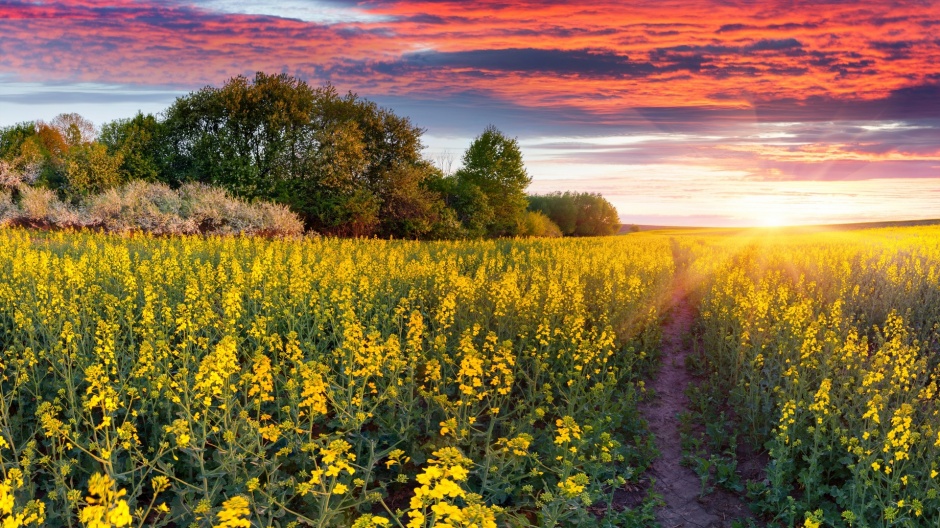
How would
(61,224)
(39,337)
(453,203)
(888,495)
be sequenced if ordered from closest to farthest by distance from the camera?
(888,495), (39,337), (61,224), (453,203)

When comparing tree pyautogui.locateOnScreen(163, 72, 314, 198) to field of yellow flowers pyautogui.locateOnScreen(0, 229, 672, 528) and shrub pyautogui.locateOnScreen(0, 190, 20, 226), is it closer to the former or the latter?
shrub pyautogui.locateOnScreen(0, 190, 20, 226)

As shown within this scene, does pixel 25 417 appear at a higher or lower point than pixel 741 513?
higher

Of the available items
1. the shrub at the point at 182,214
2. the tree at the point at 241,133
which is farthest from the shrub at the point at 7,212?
the tree at the point at 241,133

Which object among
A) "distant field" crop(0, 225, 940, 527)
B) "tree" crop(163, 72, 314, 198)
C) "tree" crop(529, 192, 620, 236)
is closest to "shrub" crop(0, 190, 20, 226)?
"tree" crop(163, 72, 314, 198)

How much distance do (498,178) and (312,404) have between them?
48821 mm

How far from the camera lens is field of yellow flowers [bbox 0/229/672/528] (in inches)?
205

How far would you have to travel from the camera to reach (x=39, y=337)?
32.9 feet

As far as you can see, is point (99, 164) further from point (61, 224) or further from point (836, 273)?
point (836, 273)

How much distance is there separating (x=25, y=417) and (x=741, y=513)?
856cm

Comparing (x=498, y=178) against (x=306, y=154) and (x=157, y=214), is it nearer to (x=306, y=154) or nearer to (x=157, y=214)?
(x=306, y=154)

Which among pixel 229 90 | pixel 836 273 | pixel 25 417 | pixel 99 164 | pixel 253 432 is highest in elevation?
pixel 229 90

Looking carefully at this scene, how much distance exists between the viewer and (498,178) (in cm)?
5347

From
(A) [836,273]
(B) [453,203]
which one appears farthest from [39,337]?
(B) [453,203]

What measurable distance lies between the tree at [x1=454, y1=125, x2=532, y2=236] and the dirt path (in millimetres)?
40264
